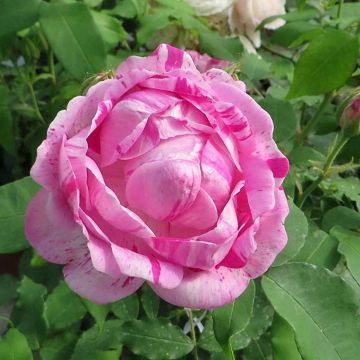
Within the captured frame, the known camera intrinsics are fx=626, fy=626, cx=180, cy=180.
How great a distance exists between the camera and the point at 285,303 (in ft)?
1.86

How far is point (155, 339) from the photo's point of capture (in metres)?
0.70

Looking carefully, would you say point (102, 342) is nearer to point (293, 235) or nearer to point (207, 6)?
point (293, 235)

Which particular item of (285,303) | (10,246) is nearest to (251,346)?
(285,303)

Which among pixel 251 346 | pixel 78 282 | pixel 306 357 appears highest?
pixel 78 282

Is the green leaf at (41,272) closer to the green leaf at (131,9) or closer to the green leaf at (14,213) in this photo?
the green leaf at (14,213)

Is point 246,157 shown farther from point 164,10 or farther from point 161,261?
point 164,10

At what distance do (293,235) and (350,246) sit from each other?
0.10m

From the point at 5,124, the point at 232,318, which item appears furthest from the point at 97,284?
the point at 5,124

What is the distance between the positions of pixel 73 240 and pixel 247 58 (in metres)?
0.53

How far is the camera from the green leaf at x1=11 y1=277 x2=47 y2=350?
716mm

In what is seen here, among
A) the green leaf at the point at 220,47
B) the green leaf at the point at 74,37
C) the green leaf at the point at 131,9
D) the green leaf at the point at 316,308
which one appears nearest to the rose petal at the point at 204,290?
the green leaf at the point at 316,308

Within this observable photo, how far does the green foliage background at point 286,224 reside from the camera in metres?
0.57

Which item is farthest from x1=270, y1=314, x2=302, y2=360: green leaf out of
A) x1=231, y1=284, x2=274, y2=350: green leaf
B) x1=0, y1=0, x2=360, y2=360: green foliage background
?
x1=231, y1=284, x2=274, y2=350: green leaf

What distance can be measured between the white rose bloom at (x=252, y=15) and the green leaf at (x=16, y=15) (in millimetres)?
360
